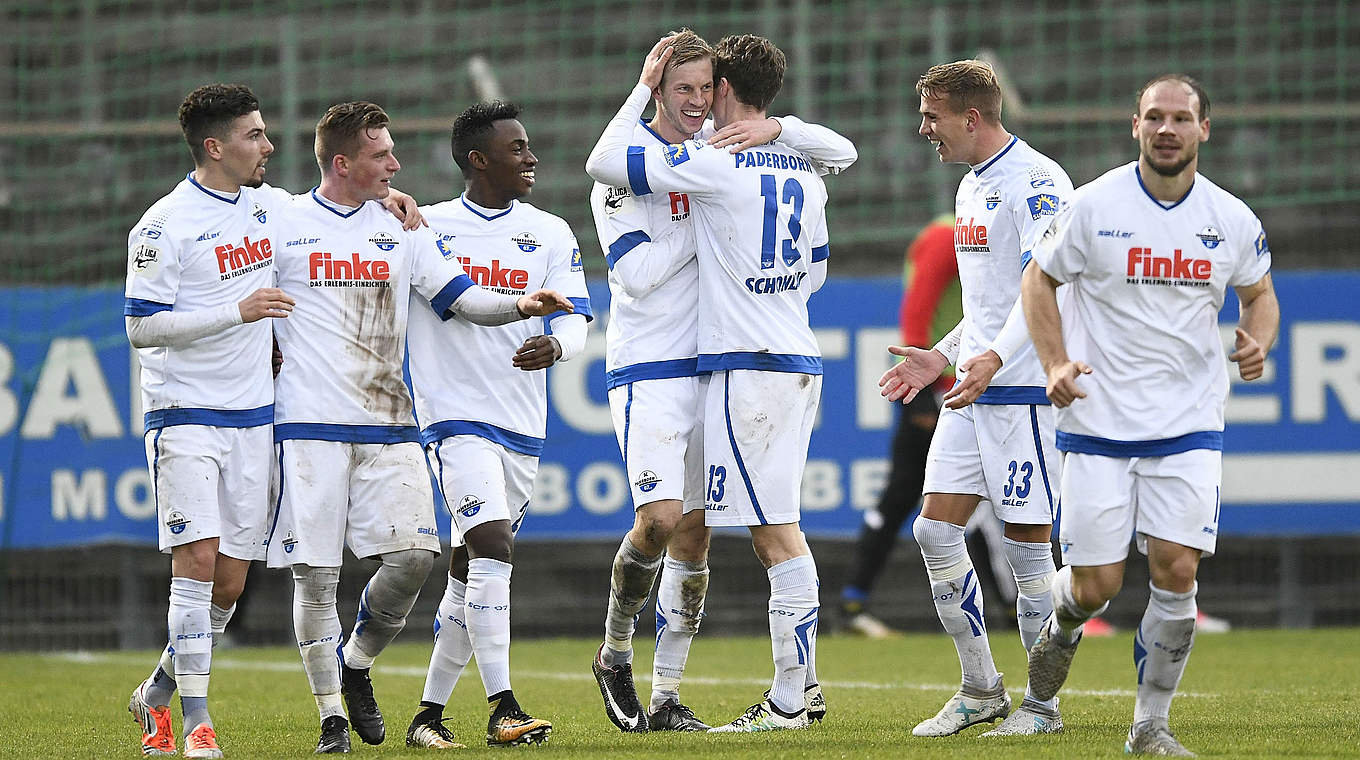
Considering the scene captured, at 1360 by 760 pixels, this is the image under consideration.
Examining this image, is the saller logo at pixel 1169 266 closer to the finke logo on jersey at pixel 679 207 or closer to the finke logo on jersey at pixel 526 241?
the finke logo on jersey at pixel 679 207

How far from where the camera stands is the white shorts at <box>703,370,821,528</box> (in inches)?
238

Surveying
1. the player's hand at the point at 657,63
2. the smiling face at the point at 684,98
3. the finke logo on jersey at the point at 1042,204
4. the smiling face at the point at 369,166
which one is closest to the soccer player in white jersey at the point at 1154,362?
the finke logo on jersey at the point at 1042,204

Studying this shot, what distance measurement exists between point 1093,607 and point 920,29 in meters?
9.08

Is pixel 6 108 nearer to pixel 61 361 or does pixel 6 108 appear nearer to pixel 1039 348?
pixel 61 361

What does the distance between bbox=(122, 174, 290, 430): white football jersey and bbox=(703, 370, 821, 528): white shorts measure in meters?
1.50

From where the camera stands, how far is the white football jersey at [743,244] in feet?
19.8

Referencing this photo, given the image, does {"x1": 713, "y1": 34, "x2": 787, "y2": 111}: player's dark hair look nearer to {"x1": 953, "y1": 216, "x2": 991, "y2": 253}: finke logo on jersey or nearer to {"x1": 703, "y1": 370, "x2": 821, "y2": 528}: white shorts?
{"x1": 953, "y1": 216, "x2": 991, "y2": 253}: finke logo on jersey

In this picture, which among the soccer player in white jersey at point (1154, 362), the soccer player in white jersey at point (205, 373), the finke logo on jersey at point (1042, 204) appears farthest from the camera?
the finke logo on jersey at point (1042, 204)

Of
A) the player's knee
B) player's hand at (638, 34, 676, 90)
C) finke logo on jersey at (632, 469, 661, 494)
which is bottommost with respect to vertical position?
the player's knee

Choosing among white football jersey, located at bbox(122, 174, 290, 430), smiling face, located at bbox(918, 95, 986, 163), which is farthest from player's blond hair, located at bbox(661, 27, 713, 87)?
white football jersey, located at bbox(122, 174, 290, 430)

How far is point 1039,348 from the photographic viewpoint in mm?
5262

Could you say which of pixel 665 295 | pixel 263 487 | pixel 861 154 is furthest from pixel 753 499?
pixel 861 154

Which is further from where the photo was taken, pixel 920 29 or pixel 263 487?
pixel 920 29

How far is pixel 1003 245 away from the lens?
6.20 metres
